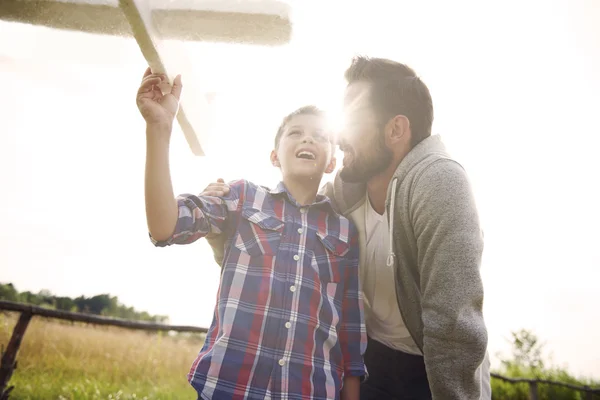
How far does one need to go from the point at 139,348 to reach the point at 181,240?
12.8 feet

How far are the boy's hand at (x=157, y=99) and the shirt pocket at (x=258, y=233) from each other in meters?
0.55

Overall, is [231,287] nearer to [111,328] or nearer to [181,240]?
[181,240]

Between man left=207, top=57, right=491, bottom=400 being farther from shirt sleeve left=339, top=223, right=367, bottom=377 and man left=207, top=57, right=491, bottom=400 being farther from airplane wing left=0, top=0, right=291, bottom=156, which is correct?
airplane wing left=0, top=0, right=291, bottom=156

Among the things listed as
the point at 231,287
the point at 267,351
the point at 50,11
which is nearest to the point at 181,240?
the point at 231,287

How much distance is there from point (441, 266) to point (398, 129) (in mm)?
1040

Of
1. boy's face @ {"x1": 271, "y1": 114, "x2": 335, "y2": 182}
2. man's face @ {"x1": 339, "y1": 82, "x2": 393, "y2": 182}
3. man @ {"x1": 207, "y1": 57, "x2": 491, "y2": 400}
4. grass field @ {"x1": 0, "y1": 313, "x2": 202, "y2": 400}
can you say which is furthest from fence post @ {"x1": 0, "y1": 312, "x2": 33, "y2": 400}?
man's face @ {"x1": 339, "y1": 82, "x2": 393, "y2": 182}

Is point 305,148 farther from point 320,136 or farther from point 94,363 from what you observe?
point 94,363

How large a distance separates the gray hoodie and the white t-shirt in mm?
237

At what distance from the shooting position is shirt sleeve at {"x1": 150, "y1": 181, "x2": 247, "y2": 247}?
128cm

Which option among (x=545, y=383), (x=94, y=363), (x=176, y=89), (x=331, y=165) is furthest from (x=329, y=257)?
(x=545, y=383)

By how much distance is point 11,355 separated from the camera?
3029mm

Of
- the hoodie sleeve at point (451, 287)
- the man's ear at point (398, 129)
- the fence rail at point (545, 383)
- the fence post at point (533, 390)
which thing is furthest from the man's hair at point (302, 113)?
the fence post at point (533, 390)

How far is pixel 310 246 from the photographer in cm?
161

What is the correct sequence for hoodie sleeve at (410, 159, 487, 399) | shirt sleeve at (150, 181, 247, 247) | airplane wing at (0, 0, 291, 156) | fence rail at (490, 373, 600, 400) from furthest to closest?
fence rail at (490, 373, 600, 400)
shirt sleeve at (150, 181, 247, 247)
hoodie sleeve at (410, 159, 487, 399)
airplane wing at (0, 0, 291, 156)
